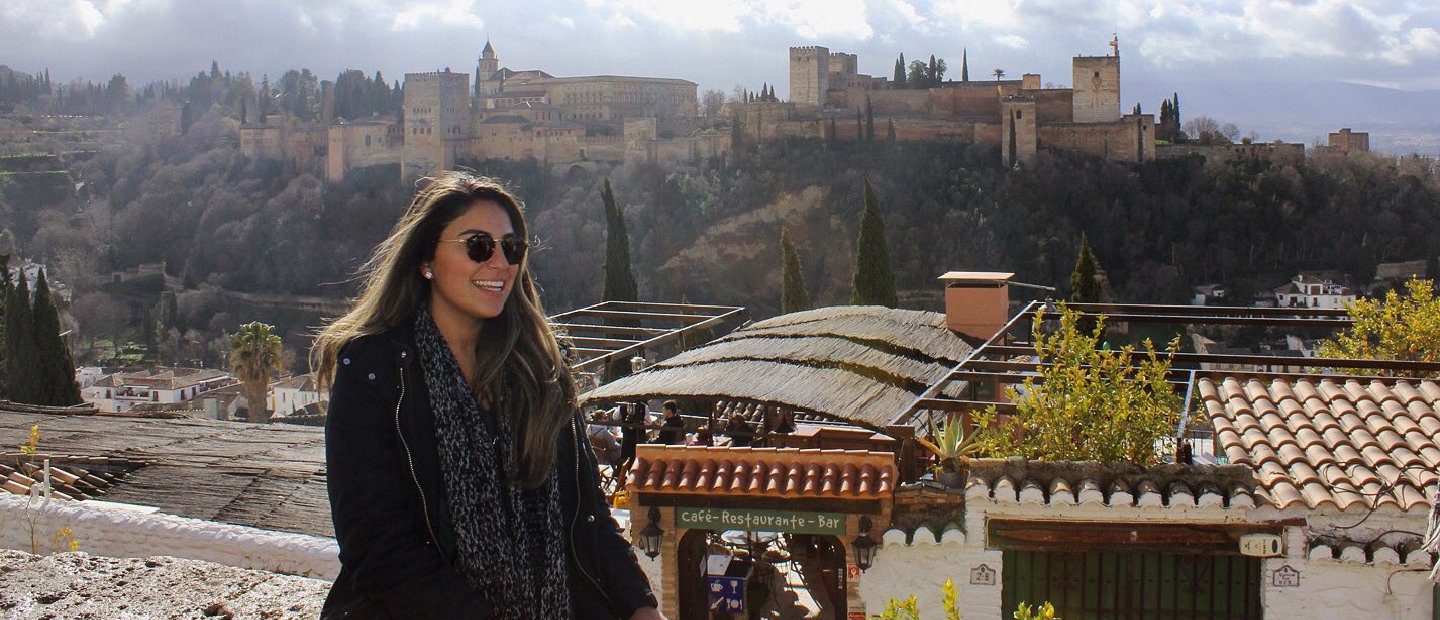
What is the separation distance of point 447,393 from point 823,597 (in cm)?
582

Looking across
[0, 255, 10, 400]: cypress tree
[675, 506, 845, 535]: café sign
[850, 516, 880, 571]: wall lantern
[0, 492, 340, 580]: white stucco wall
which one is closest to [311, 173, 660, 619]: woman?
[0, 492, 340, 580]: white stucco wall

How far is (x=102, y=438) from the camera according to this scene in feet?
27.0

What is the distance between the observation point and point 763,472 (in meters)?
6.66

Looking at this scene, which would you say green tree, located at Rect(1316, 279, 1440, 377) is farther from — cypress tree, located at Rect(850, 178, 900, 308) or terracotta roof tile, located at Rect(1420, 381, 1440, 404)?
cypress tree, located at Rect(850, 178, 900, 308)

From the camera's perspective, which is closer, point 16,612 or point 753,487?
point 16,612

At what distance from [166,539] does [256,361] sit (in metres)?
19.7

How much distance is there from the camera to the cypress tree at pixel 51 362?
Answer: 69.9ft

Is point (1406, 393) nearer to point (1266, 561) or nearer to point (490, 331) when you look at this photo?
point (1266, 561)

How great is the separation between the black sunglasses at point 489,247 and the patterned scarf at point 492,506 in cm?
14

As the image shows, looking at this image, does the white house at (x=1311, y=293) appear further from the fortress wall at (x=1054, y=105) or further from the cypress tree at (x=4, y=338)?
the cypress tree at (x=4, y=338)

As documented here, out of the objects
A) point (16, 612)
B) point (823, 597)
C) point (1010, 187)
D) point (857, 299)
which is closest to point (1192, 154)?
point (1010, 187)

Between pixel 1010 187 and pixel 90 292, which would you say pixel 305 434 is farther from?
pixel 90 292

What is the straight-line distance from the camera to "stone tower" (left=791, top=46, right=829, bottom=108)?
5369cm

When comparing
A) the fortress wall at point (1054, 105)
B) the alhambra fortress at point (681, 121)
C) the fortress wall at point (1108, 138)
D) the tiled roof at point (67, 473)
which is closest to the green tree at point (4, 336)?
the tiled roof at point (67, 473)
